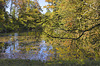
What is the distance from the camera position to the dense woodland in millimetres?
10280

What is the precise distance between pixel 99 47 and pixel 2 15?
26.5m

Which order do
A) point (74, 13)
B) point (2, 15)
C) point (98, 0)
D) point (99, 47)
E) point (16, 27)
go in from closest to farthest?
1. point (98, 0)
2. point (99, 47)
3. point (74, 13)
4. point (2, 15)
5. point (16, 27)

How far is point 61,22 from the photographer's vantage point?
15164mm

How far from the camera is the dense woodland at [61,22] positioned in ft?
33.7

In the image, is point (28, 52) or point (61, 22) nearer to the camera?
point (28, 52)

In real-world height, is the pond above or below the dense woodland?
below

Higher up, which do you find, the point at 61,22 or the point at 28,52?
the point at 61,22

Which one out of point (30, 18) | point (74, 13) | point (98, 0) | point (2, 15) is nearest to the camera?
point (98, 0)

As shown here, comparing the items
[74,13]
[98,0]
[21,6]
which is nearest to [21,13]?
[21,6]

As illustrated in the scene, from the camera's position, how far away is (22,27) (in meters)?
40.9

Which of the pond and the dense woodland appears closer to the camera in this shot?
the pond

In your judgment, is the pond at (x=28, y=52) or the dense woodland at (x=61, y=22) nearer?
the pond at (x=28, y=52)

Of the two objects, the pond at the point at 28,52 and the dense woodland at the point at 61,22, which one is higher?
the dense woodland at the point at 61,22

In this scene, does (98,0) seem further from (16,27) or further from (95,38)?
(16,27)
